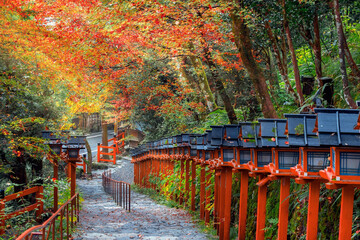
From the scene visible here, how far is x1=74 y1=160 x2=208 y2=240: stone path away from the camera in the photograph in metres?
10.2

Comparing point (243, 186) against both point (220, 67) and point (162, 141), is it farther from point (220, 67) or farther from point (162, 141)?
point (162, 141)

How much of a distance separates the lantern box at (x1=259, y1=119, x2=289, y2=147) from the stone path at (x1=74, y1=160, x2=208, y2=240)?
15.6 feet

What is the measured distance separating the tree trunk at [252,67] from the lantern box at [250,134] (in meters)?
1.19

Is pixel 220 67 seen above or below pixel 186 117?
above

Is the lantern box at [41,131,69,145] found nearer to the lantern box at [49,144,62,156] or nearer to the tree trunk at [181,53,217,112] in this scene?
the lantern box at [49,144,62,156]

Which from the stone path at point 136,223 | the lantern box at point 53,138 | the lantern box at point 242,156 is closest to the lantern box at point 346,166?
the lantern box at point 242,156

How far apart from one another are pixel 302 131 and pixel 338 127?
3.07 feet

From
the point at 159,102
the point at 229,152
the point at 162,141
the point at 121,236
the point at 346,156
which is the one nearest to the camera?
the point at 346,156

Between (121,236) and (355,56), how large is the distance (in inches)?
269

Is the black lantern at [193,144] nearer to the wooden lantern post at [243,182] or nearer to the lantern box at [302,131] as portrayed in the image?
the wooden lantern post at [243,182]

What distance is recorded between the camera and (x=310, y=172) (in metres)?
4.87

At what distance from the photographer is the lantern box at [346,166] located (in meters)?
3.95

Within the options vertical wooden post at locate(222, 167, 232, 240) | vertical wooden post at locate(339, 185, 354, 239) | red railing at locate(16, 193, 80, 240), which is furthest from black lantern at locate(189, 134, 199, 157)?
vertical wooden post at locate(339, 185, 354, 239)

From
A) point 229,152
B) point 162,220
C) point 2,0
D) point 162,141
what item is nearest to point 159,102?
point 162,141
